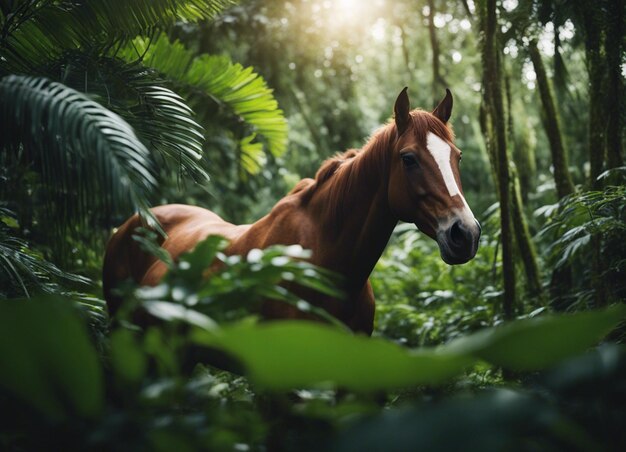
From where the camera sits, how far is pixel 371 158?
9.18 ft

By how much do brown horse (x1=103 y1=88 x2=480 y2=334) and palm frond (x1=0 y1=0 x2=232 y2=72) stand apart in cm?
134

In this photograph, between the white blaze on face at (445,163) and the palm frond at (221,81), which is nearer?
the white blaze on face at (445,163)

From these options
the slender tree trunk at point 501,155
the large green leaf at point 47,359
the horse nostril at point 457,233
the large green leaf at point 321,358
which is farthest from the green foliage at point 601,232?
the large green leaf at point 47,359

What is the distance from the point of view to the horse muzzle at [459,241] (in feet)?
7.79

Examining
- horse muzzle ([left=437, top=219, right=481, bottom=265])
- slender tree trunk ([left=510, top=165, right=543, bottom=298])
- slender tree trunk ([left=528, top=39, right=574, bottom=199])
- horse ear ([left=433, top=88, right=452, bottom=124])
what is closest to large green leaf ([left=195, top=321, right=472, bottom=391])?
horse muzzle ([left=437, top=219, right=481, bottom=265])

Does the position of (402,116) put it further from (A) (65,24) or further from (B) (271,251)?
(A) (65,24)

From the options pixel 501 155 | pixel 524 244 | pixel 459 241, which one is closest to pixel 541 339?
Result: pixel 459 241

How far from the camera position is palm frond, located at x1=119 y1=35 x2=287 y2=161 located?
4.25m

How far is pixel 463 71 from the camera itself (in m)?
8.35

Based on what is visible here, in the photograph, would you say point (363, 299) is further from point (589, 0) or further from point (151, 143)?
point (589, 0)

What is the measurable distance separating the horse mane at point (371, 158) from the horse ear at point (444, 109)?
84 mm

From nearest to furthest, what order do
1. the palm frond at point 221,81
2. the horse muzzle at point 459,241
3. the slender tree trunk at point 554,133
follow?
the horse muzzle at point 459,241
the palm frond at point 221,81
the slender tree trunk at point 554,133

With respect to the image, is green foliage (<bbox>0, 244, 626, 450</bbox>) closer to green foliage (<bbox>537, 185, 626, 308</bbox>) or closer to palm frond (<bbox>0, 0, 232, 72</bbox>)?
green foliage (<bbox>537, 185, 626, 308</bbox>)

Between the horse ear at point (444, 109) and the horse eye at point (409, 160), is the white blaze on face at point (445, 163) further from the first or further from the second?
the horse ear at point (444, 109)
